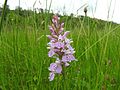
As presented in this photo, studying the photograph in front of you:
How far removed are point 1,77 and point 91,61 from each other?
70 centimetres

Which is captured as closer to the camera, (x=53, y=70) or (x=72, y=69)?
(x=53, y=70)

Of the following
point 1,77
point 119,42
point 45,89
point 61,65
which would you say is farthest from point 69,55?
point 119,42

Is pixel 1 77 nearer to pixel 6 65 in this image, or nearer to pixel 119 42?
pixel 6 65

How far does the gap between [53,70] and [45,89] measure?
1.78 feet

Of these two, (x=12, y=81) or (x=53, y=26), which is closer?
(x=53, y=26)

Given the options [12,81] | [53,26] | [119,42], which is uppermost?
[53,26]

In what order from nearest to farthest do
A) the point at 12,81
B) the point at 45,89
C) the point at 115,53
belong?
the point at 45,89, the point at 12,81, the point at 115,53

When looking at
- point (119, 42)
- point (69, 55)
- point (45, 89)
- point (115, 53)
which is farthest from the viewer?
point (119, 42)

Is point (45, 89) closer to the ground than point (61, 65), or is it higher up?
closer to the ground

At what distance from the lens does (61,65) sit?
1179 millimetres

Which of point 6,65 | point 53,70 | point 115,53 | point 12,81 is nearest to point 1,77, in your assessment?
point 12,81

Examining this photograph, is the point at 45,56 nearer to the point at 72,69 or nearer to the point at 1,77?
the point at 72,69

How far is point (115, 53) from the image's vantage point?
2.44 m

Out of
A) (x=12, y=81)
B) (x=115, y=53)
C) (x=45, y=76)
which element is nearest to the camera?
(x=12, y=81)
